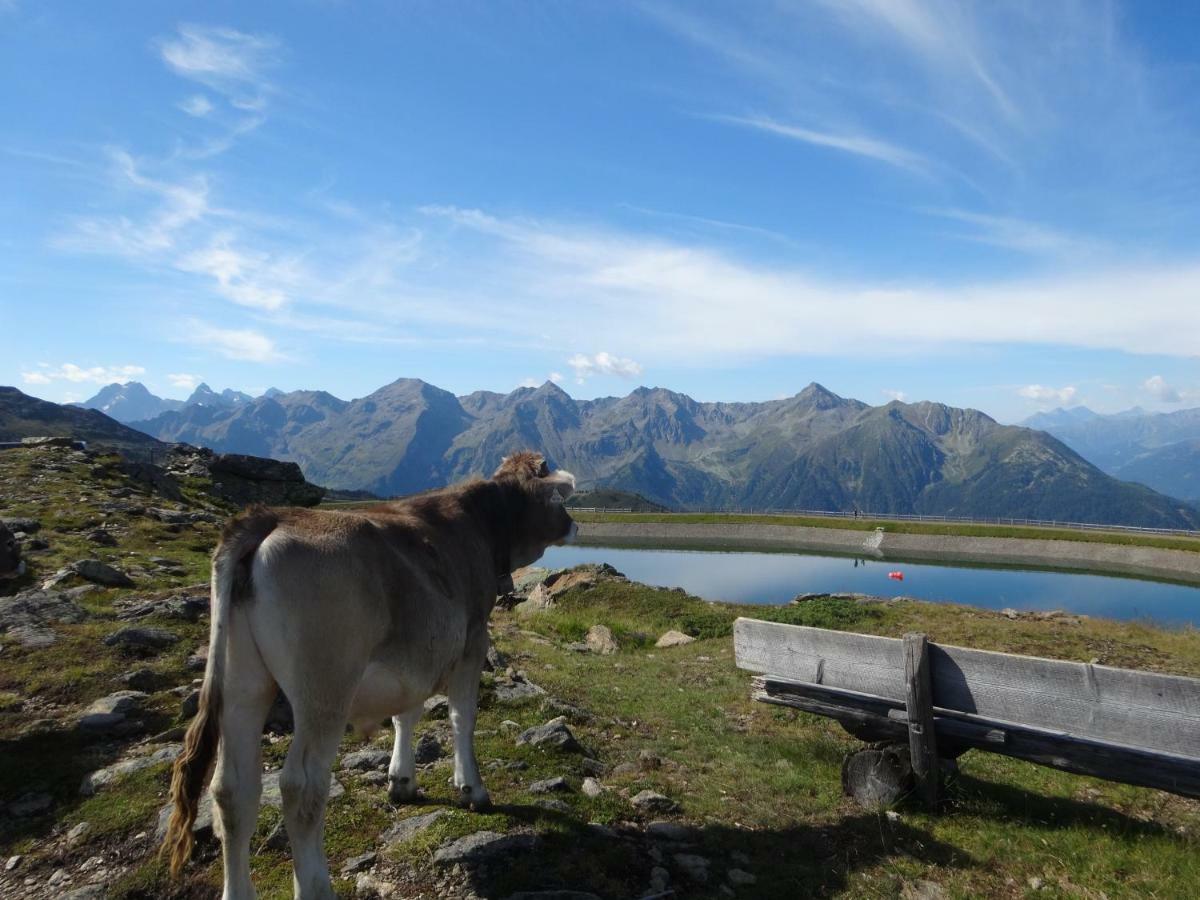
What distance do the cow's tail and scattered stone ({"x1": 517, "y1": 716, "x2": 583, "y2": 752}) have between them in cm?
422

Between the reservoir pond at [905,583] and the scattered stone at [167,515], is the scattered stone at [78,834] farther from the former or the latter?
the reservoir pond at [905,583]

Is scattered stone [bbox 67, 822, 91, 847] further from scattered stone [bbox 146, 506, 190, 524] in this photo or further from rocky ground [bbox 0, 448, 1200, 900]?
scattered stone [bbox 146, 506, 190, 524]

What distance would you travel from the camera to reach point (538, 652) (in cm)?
1557

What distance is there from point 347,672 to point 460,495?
9.96ft

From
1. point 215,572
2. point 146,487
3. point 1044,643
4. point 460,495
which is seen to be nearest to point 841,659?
point 460,495

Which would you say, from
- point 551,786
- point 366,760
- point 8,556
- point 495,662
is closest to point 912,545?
point 495,662

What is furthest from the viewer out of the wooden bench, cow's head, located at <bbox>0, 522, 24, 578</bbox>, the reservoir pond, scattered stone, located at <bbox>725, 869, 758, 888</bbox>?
the reservoir pond

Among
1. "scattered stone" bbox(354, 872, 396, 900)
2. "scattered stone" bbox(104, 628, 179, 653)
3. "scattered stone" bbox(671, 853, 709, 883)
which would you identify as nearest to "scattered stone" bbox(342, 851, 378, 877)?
"scattered stone" bbox(354, 872, 396, 900)

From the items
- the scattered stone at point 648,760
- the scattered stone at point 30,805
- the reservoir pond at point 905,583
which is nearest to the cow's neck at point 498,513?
the scattered stone at point 648,760

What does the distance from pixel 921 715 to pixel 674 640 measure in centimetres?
1227

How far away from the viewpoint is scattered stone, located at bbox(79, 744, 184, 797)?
6881 millimetres

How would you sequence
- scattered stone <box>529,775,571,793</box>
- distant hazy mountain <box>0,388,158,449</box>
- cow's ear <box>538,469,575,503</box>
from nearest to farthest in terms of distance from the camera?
scattered stone <box>529,775,571,793</box>
cow's ear <box>538,469,575,503</box>
distant hazy mountain <box>0,388,158,449</box>

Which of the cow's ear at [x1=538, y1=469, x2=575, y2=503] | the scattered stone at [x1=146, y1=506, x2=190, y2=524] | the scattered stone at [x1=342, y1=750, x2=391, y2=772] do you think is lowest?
the scattered stone at [x1=342, y1=750, x2=391, y2=772]

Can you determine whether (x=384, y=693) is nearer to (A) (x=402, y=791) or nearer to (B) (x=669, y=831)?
(A) (x=402, y=791)
